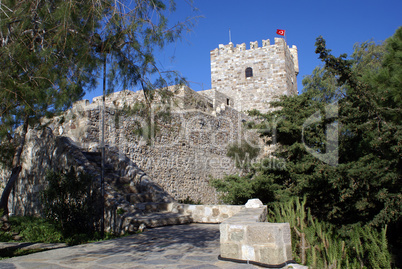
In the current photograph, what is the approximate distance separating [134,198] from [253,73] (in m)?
15.6

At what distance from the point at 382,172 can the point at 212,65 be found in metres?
17.1

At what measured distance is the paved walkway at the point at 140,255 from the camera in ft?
10.8

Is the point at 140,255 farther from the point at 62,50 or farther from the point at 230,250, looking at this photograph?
the point at 62,50

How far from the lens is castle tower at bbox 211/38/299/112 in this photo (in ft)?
67.5

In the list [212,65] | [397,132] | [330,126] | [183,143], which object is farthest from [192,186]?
[212,65]

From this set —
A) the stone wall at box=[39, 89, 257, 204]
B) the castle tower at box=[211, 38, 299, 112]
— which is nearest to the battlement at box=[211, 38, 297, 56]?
the castle tower at box=[211, 38, 299, 112]

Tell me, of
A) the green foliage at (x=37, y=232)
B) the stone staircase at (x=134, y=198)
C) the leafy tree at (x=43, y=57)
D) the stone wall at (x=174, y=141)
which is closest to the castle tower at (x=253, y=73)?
the stone wall at (x=174, y=141)

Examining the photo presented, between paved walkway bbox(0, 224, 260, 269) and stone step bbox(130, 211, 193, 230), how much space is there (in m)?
0.60

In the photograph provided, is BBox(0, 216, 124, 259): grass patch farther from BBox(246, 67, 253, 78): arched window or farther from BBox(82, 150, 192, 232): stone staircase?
BBox(246, 67, 253, 78): arched window

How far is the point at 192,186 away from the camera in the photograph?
39.8 ft

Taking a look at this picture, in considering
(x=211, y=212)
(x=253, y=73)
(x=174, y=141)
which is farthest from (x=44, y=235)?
(x=253, y=73)

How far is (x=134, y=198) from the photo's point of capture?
→ 731 cm

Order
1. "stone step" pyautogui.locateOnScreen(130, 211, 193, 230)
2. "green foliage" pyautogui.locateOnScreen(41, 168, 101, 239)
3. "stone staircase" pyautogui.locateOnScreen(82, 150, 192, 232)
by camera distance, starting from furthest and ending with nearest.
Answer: "green foliage" pyautogui.locateOnScreen(41, 168, 101, 239), "stone staircase" pyautogui.locateOnScreen(82, 150, 192, 232), "stone step" pyautogui.locateOnScreen(130, 211, 193, 230)

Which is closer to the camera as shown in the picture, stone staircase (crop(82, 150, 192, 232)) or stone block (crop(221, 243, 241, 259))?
stone block (crop(221, 243, 241, 259))
